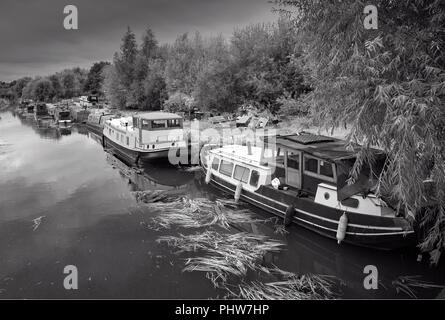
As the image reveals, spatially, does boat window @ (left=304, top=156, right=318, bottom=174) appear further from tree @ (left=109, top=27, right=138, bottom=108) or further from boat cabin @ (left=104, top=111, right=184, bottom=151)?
tree @ (left=109, top=27, right=138, bottom=108)

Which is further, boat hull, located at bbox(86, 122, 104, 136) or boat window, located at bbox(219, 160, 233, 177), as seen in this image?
boat hull, located at bbox(86, 122, 104, 136)

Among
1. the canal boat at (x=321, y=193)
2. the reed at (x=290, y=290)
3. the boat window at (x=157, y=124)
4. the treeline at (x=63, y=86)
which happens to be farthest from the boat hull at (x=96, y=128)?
the treeline at (x=63, y=86)

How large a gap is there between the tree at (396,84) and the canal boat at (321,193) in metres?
1.12

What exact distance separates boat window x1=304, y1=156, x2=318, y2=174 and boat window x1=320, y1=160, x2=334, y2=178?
325mm

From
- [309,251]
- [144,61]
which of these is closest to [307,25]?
[309,251]

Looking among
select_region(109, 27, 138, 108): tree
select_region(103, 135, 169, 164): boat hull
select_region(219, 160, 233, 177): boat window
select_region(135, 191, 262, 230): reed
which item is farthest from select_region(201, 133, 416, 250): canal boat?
select_region(109, 27, 138, 108): tree

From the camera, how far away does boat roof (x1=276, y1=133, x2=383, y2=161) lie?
543 inches

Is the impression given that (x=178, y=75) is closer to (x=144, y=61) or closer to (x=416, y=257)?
(x=144, y=61)

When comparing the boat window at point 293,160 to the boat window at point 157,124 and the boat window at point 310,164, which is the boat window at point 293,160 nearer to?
the boat window at point 310,164

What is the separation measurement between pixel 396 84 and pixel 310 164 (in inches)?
244

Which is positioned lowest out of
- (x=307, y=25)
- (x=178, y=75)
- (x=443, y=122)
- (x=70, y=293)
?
(x=70, y=293)
